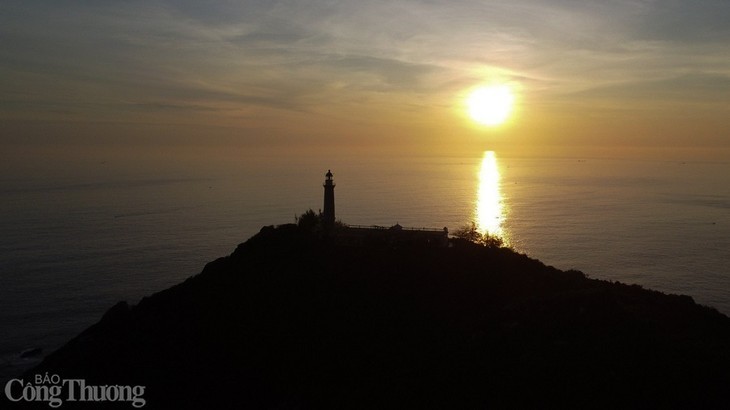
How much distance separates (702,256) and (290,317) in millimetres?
82488

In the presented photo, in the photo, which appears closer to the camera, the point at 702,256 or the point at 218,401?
the point at 218,401

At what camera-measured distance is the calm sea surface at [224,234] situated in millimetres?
62250

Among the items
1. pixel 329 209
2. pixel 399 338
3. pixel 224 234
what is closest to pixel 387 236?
pixel 329 209

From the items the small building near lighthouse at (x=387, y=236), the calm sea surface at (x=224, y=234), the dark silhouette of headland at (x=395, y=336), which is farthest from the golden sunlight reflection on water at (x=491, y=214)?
the dark silhouette of headland at (x=395, y=336)

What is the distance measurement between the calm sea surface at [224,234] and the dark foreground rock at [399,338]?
2132 centimetres

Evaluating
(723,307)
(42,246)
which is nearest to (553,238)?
(723,307)

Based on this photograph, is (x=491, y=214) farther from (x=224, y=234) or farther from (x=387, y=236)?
(x=387, y=236)

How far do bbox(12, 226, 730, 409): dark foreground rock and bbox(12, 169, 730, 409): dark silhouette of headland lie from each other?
0.32 feet

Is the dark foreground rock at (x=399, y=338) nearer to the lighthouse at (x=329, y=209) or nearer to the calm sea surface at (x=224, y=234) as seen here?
the lighthouse at (x=329, y=209)

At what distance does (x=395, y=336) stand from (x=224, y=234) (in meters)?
79.1

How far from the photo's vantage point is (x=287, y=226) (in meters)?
47.4

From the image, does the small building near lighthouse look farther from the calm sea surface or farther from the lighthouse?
the calm sea surface

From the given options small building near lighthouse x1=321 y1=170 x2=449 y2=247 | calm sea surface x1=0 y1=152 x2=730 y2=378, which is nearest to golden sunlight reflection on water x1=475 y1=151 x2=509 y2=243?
calm sea surface x1=0 y1=152 x2=730 y2=378

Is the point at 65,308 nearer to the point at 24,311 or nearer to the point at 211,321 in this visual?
the point at 24,311
